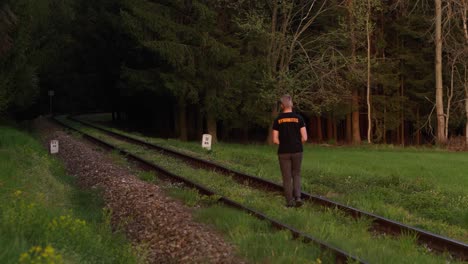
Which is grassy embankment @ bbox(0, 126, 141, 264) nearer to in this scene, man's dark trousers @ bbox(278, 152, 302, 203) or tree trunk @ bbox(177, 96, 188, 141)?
man's dark trousers @ bbox(278, 152, 302, 203)

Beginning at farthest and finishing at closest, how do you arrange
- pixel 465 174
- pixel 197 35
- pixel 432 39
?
pixel 432 39
pixel 197 35
pixel 465 174

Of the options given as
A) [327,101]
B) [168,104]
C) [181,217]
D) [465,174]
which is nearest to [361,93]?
[327,101]

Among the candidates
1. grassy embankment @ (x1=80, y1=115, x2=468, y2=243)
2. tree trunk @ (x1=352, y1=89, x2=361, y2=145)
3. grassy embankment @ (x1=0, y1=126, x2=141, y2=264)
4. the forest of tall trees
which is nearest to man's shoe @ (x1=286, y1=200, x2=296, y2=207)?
grassy embankment @ (x1=80, y1=115, x2=468, y2=243)

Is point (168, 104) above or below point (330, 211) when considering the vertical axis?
above

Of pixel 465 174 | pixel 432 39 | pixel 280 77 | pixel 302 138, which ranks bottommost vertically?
pixel 465 174

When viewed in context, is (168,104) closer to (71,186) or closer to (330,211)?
(71,186)

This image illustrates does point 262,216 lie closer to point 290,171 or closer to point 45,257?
point 290,171

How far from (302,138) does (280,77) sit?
2281 cm

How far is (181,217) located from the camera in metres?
9.37

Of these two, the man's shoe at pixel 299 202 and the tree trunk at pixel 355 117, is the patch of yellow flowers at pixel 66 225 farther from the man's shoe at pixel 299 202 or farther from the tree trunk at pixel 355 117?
the tree trunk at pixel 355 117

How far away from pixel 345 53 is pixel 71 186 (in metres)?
26.1

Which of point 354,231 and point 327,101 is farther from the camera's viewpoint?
point 327,101

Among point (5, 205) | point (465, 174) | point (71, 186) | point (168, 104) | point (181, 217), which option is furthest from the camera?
point (168, 104)

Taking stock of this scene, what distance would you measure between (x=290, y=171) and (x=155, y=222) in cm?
297
